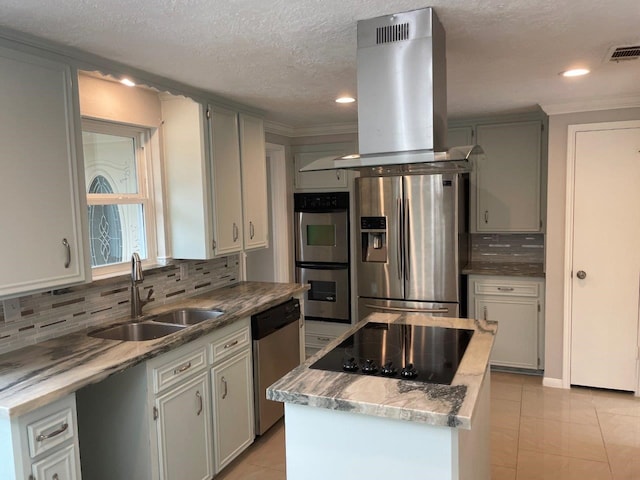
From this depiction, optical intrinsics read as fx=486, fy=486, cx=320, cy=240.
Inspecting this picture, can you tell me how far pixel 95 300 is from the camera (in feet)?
8.62

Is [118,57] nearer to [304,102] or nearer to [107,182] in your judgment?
[107,182]

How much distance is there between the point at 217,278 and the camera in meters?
3.65

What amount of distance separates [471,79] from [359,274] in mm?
2010

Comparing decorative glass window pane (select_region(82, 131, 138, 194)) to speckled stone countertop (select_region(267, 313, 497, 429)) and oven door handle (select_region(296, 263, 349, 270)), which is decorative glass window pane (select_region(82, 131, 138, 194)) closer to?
speckled stone countertop (select_region(267, 313, 497, 429))

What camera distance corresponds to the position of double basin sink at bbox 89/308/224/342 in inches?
102

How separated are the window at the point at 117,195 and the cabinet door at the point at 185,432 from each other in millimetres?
845

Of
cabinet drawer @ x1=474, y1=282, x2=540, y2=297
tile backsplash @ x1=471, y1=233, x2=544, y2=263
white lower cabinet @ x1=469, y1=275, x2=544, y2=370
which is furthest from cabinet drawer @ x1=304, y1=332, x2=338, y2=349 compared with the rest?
tile backsplash @ x1=471, y1=233, x2=544, y2=263

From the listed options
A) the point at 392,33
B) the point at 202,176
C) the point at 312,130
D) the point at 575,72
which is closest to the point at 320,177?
the point at 312,130

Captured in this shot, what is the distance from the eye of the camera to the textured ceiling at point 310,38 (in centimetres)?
175

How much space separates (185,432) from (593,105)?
3.51m

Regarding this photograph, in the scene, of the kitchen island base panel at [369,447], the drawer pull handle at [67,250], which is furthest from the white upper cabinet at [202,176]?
the kitchen island base panel at [369,447]

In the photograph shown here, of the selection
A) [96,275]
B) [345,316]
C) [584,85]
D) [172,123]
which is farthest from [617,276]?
[96,275]

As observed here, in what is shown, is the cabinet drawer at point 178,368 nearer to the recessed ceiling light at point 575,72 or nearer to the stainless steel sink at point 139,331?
the stainless steel sink at point 139,331

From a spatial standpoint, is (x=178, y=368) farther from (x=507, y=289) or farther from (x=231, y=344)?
(x=507, y=289)
